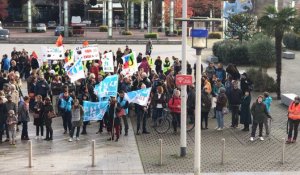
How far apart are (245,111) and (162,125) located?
3.03 metres

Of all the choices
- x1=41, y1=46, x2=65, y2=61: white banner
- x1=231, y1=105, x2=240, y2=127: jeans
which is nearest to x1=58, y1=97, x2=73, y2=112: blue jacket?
x1=231, y1=105, x2=240, y2=127: jeans

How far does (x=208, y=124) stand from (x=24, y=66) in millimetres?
13092

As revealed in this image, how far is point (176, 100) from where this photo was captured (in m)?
20.5

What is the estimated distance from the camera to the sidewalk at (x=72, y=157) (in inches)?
639

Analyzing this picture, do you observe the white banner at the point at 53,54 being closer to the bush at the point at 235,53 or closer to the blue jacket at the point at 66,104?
the blue jacket at the point at 66,104

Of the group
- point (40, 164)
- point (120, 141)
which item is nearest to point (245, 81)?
point (120, 141)

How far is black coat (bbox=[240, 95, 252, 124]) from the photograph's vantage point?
21.1m

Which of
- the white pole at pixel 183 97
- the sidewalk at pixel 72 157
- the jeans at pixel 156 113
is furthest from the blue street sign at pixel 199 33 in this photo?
the jeans at pixel 156 113

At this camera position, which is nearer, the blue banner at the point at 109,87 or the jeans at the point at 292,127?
the jeans at the point at 292,127

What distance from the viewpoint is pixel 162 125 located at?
70.5 feet

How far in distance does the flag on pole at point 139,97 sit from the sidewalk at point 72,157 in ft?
3.94

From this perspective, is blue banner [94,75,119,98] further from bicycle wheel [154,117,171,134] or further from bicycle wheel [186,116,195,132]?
bicycle wheel [186,116,195,132]

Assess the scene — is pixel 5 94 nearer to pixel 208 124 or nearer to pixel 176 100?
pixel 176 100

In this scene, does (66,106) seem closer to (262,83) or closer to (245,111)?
(245,111)
